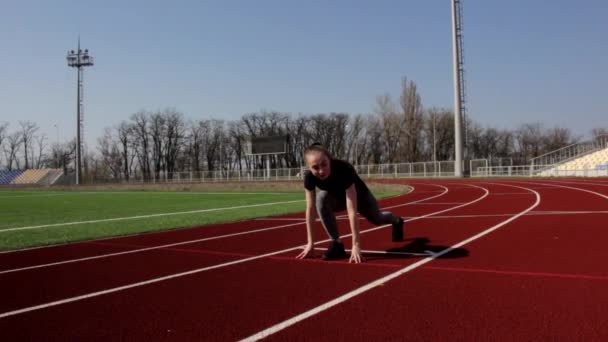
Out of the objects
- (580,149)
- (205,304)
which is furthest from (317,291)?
(580,149)

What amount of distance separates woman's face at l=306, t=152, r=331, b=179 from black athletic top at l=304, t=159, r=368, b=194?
0.45ft

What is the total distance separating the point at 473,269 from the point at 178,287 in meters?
3.02

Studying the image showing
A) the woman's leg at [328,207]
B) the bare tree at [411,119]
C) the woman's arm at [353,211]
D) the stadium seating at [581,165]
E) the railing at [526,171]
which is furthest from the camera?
the bare tree at [411,119]

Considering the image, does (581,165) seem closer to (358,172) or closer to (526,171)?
(526,171)

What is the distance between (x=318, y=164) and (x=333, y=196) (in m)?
0.66

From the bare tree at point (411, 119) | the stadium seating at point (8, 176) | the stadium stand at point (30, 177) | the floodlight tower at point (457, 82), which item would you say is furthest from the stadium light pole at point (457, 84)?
the stadium seating at point (8, 176)

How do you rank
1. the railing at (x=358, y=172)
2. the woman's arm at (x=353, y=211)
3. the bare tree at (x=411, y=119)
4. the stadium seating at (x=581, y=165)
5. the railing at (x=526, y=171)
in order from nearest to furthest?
1. the woman's arm at (x=353, y=211)
2. the stadium seating at (x=581, y=165)
3. the railing at (x=526, y=171)
4. the railing at (x=358, y=172)
5. the bare tree at (x=411, y=119)

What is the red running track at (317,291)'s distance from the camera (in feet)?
10.6

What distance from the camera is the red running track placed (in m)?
3.25

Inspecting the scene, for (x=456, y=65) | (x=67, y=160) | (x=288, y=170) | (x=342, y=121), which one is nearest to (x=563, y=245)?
(x=456, y=65)

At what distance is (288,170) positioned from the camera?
59.4 meters

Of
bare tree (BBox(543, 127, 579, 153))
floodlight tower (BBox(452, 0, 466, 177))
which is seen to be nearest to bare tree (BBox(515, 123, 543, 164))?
bare tree (BBox(543, 127, 579, 153))

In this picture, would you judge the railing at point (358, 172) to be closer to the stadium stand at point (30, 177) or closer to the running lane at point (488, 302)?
the stadium stand at point (30, 177)

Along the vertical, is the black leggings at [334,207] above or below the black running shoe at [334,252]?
above
